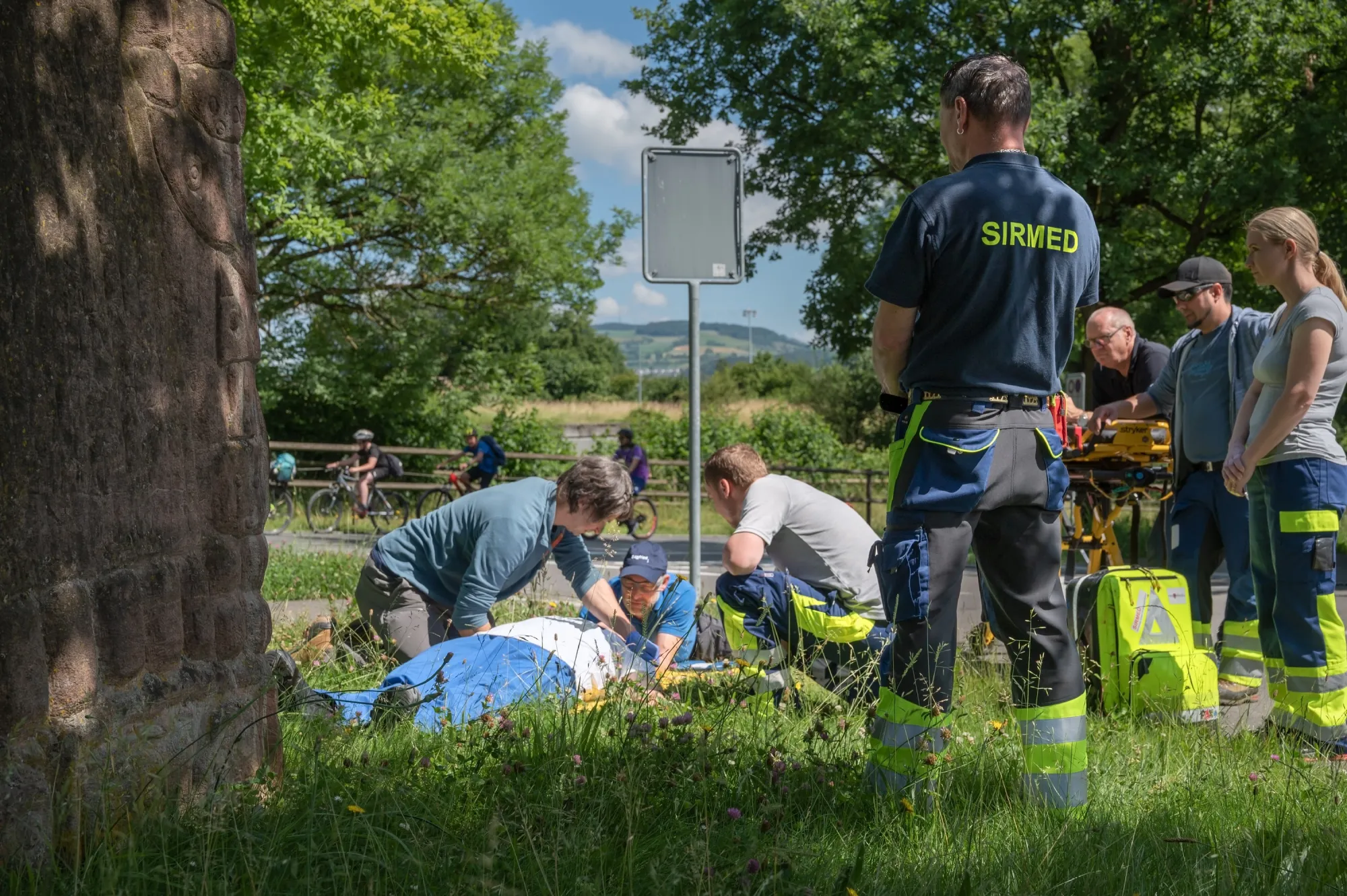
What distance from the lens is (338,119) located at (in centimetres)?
1638

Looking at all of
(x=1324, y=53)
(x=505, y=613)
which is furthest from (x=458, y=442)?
(x=505, y=613)

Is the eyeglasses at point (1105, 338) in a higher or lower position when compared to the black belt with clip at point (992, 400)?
higher

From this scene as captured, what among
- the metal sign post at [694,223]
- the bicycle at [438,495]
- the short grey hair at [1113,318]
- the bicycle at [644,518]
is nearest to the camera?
the short grey hair at [1113,318]

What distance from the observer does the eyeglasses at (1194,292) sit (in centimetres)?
538

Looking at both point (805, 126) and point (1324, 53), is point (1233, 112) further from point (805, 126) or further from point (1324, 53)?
point (805, 126)

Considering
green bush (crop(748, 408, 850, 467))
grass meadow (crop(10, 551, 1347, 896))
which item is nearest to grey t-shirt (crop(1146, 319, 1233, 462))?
grass meadow (crop(10, 551, 1347, 896))

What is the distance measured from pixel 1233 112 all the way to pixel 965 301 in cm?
1516

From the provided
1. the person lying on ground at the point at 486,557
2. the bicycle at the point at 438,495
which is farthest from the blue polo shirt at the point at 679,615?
the bicycle at the point at 438,495

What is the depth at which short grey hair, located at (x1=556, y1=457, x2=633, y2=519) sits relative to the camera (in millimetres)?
5094

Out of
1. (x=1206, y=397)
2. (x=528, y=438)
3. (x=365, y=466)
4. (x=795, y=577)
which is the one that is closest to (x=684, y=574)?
(x=795, y=577)

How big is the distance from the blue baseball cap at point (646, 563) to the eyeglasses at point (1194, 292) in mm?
2706

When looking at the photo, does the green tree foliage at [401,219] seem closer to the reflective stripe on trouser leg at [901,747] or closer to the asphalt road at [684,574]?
the asphalt road at [684,574]

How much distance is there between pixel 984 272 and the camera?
3088 millimetres

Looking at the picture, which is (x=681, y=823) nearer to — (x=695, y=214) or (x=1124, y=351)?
(x=695, y=214)
